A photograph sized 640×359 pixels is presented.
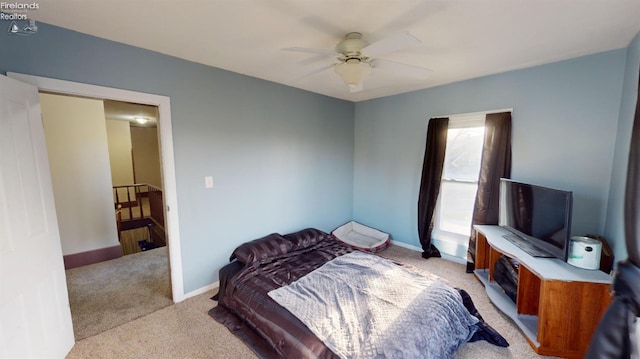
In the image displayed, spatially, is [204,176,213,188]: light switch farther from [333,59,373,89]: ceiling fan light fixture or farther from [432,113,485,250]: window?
[432,113,485,250]: window

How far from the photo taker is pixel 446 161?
3.36 meters

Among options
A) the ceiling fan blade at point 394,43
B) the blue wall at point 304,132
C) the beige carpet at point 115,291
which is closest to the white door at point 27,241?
the beige carpet at point 115,291

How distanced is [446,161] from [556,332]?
2.05m

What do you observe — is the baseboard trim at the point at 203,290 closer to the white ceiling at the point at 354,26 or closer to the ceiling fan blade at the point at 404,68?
the white ceiling at the point at 354,26

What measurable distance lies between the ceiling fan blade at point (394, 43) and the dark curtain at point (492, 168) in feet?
6.32

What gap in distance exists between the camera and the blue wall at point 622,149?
5.98 feet

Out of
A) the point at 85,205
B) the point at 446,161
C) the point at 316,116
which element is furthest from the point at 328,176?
the point at 85,205

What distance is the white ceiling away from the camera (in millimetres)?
1521

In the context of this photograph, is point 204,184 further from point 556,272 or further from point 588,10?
point 588,10

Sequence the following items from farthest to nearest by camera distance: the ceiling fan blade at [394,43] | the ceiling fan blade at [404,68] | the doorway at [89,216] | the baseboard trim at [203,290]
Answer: the doorway at [89,216] → the baseboard trim at [203,290] → the ceiling fan blade at [404,68] → the ceiling fan blade at [394,43]

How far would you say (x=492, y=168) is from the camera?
9.34 ft

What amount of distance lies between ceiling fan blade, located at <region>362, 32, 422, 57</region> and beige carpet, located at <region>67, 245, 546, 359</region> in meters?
2.18

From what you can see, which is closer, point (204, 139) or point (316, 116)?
point (204, 139)
